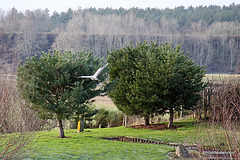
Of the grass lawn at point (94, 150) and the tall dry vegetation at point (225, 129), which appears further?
the grass lawn at point (94, 150)

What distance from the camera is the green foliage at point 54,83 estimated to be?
13.9 m

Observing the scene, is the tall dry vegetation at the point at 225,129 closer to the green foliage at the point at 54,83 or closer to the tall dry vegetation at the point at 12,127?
the tall dry vegetation at the point at 12,127

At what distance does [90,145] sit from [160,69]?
6.85 meters

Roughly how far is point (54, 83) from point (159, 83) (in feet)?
21.9

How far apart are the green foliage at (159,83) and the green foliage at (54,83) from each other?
4119 millimetres

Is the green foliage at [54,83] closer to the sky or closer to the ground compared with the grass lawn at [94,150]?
closer to the sky

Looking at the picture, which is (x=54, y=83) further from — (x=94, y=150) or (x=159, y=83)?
(x=159, y=83)

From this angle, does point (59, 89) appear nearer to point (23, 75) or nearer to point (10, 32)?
point (23, 75)

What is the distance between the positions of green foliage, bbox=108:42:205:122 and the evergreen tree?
161 inches

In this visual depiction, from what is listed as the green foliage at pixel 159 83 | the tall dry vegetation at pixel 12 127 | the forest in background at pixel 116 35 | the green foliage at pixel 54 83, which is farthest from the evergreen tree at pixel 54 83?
the forest in background at pixel 116 35

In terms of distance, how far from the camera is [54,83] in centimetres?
1429

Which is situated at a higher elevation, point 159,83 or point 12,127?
point 159,83

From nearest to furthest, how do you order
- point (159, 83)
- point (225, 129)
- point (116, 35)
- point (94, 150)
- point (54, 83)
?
1. point (225, 129)
2. point (94, 150)
3. point (54, 83)
4. point (159, 83)
5. point (116, 35)

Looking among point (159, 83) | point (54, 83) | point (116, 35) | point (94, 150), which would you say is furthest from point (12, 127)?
point (116, 35)
